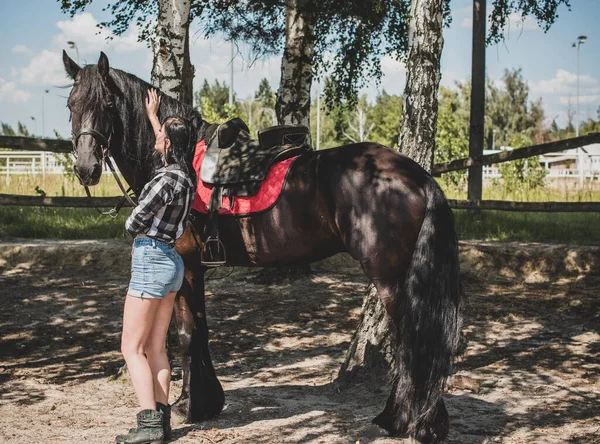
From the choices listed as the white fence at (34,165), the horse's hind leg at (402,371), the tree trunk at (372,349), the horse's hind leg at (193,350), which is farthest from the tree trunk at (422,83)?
the white fence at (34,165)

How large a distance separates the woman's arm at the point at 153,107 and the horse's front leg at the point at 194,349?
2.98ft

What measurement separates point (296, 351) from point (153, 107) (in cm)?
306

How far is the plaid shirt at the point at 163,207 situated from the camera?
3.71 m

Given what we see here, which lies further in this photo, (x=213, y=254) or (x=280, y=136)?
(x=280, y=136)

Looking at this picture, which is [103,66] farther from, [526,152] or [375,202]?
[526,152]

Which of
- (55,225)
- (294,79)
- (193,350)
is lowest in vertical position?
(193,350)

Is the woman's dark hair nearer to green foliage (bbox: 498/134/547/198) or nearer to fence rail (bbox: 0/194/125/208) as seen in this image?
fence rail (bbox: 0/194/125/208)

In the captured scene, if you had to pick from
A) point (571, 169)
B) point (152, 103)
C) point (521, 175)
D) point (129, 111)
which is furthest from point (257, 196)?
point (571, 169)

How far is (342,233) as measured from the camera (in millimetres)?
4023

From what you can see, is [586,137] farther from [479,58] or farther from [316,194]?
[316,194]

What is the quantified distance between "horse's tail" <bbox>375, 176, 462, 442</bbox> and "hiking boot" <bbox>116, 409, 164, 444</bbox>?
4.67 ft

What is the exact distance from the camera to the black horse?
381 cm

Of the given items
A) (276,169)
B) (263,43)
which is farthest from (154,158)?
(263,43)

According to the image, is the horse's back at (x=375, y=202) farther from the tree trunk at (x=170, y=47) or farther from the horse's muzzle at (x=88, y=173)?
the tree trunk at (x=170, y=47)
